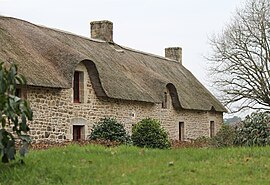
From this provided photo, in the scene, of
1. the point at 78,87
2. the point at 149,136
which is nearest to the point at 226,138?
the point at 149,136

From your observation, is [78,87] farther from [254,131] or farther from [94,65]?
[254,131]

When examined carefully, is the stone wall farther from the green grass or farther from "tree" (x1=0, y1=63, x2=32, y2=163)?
"tree" (x1=0, y1=63, x2=32, y2=163)

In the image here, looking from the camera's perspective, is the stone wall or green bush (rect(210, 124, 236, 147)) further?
the stone wall

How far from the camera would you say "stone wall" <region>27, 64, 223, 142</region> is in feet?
68.7

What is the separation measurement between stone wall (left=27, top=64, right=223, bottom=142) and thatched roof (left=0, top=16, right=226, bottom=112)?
0.51m

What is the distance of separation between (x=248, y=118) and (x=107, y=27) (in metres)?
15.0

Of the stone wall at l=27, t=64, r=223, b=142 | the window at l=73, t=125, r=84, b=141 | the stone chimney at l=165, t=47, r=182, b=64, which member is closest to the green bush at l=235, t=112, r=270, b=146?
the stone wall at l=27, t=64, r=223, b=142

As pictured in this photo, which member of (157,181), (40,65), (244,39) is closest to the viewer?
(157,181)

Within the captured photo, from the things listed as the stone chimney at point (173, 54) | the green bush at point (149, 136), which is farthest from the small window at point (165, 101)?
the stone chimney at point (173, 54)

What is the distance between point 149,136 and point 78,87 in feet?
12.0

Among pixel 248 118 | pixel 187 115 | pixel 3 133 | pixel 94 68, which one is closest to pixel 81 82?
pixel 94 68

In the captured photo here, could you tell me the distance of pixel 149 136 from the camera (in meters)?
24.1

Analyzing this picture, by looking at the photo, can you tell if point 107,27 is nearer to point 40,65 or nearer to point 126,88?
point 126,88

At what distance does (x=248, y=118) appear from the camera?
19.2 meters
